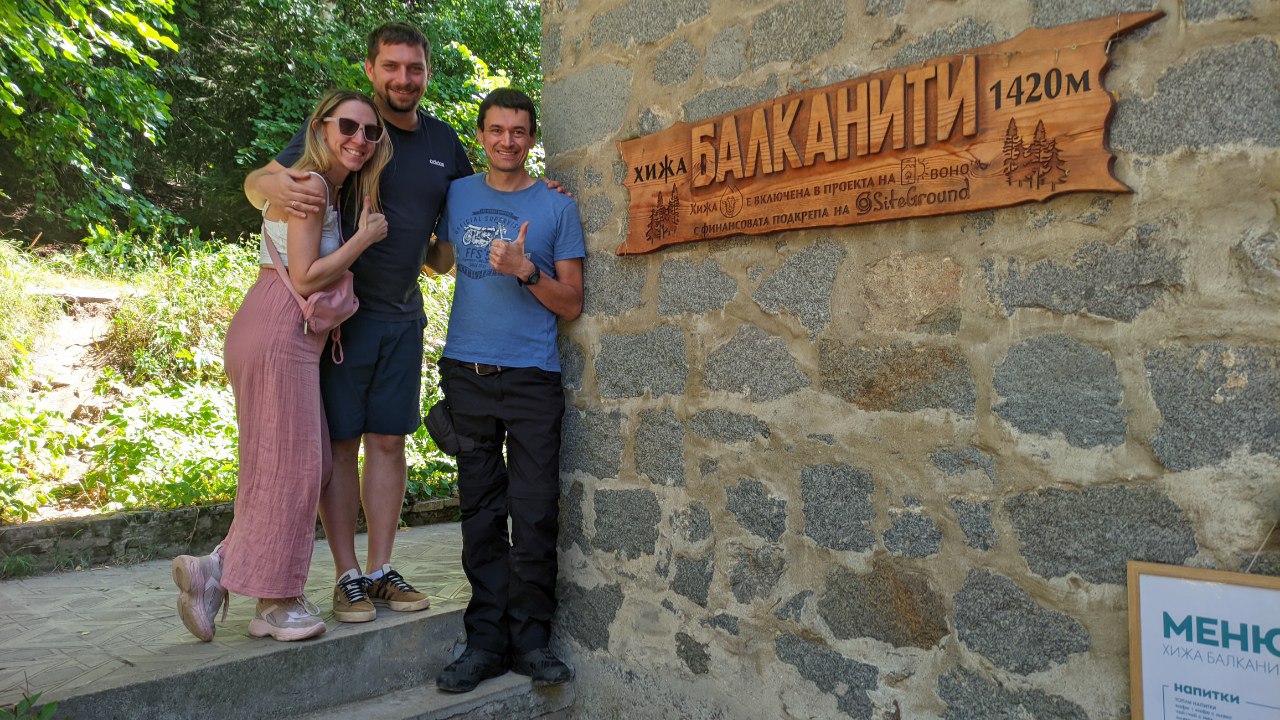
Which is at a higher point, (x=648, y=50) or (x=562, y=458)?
(x=648, y=50)

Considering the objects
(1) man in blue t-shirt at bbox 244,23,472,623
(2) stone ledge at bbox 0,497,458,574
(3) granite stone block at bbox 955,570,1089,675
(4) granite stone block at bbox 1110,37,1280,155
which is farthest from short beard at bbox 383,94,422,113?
(2) stone ledge at bbox 0,497,458,574

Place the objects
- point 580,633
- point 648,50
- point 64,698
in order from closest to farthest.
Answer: point 64,698 → point 648,50 → point 580,633

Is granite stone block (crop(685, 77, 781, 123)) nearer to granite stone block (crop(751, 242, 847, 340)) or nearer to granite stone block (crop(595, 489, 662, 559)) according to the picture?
granite stone block (crop(751, 242, 847, 340))

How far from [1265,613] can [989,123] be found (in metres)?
1.05

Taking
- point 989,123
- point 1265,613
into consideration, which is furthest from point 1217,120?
point 1265,613

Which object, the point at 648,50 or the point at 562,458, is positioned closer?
the point at 648,50

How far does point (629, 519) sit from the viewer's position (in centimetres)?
270

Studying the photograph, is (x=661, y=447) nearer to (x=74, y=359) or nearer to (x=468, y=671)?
(x=468, y=671)

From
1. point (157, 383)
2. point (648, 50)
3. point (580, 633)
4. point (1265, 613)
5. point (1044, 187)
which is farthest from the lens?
point (157, 383)

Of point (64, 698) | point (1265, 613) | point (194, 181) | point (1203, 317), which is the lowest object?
point (64, 698)

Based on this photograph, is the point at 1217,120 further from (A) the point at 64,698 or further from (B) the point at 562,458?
(A) the point at 64,698

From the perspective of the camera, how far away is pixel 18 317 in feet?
19.1

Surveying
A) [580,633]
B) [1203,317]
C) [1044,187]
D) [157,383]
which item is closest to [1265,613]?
[1203,317]

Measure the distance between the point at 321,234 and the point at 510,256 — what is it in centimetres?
59
